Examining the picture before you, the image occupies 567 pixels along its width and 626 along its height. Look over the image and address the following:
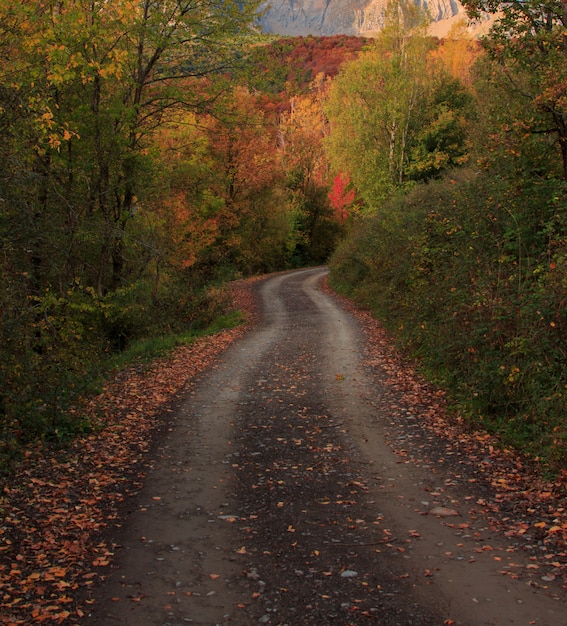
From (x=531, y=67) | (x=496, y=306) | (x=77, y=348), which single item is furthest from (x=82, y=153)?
(x=496, y=306)

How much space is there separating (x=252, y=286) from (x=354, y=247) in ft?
25.7

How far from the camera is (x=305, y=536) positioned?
5.62 metres

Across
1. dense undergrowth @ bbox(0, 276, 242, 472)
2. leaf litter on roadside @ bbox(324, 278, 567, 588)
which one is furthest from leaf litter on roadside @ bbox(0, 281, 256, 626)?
leaf litter on roadside @ bbox(324, 278, 567, 588)

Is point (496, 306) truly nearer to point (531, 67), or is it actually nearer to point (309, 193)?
point (531, 67)

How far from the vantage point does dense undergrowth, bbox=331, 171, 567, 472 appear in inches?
320

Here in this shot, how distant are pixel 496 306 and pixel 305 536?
5621mm

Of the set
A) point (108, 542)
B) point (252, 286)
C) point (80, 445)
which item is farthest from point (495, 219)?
point (252, 286)

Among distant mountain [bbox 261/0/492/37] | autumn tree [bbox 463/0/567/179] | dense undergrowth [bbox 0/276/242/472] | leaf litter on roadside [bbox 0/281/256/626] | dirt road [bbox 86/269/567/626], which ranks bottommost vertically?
dirt road [bbox 86/269/567/626]

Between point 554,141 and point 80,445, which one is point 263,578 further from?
point 554,141

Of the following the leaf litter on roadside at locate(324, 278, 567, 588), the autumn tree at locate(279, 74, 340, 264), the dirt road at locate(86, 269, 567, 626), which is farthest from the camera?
the autumn tree at locate(279, 74, 340, 264)

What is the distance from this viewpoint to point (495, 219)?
469 inches

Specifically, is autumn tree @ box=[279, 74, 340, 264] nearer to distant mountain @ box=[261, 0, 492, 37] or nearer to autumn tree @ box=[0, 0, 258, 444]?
distant mountain @ box=[261, 0, 492, 37]

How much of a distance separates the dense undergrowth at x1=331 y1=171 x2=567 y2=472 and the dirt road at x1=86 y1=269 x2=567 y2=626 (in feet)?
4.31

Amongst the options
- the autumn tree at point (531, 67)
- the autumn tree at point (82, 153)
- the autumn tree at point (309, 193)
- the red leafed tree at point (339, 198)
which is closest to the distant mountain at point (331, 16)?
the autumn tree at point (309, 193)
